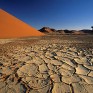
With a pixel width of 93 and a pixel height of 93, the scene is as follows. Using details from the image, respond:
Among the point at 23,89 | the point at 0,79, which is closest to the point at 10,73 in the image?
the point at 0,79

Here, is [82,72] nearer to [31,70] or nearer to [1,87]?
[31,70]

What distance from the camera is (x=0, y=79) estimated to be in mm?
1781

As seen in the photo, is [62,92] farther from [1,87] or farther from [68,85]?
[1,87]

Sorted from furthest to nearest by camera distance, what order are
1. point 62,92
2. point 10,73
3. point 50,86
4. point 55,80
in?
1. point 10,73
2. point 55,80
3. point 50,86
4. point 62,92

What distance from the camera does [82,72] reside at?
6.83 feet

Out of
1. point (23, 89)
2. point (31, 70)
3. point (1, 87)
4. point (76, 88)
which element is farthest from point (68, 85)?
point (1, 87)

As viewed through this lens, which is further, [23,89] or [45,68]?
[45,68]

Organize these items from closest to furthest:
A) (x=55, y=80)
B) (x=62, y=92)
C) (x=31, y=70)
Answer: (x=62, y=92), (x=55, y=80), (x=31, y=70)

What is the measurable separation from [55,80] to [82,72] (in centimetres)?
62

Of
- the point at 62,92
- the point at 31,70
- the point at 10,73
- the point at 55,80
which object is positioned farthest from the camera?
the point at 31,70

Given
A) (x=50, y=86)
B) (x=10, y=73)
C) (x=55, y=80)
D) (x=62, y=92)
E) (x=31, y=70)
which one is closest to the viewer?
(x=62, y=92)

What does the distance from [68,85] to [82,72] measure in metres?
0.58

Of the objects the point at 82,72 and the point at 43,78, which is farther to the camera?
the point at 82,72

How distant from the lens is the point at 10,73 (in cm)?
199
